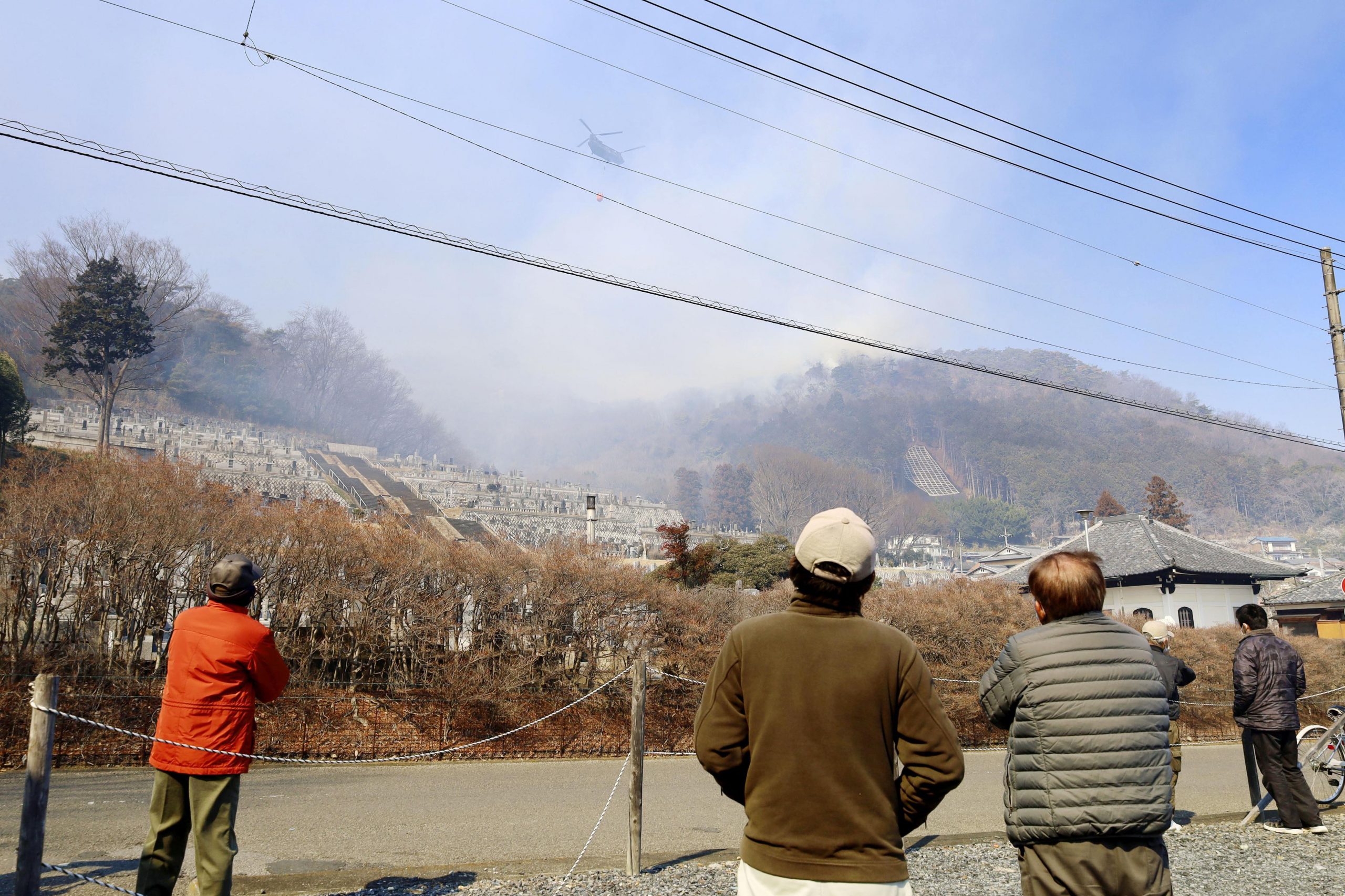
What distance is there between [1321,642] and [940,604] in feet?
42.5

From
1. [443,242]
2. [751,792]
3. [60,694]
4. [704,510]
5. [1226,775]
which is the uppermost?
[704,510]

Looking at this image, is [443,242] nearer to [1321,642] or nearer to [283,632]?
[283,632]

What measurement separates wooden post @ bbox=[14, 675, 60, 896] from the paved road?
1.97 m

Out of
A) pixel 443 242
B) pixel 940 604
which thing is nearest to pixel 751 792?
pixel 443 242

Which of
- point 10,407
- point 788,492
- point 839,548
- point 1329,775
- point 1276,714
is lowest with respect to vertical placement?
point 1329,775

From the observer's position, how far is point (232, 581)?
4160 mm

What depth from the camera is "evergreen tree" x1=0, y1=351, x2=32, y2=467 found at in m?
26.0

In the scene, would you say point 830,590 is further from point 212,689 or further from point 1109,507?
point 1109,507

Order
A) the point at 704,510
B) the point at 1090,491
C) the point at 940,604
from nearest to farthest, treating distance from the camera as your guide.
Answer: the point at 940,604, the point at 704,510, the point at 1090,491

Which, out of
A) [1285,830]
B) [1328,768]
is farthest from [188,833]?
[1328,768]

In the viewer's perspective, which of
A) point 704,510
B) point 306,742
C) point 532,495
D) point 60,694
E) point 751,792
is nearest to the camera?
Answer: point 751,792

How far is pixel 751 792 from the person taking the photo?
2.33 meters

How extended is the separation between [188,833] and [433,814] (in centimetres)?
426

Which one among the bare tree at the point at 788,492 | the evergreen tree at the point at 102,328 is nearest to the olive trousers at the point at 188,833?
the evergreen tree at the point at 102,328
